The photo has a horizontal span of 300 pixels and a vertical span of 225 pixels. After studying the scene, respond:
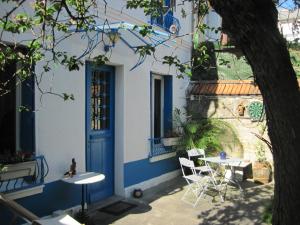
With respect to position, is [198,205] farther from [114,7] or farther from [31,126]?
[114,7]

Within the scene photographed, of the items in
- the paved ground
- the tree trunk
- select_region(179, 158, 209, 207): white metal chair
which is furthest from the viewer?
select_region(179, 158, 209, 207): white metal chair

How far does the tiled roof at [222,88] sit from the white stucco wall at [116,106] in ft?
1.42

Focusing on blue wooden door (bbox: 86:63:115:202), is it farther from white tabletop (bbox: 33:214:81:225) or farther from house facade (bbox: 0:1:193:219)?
white tabletop (bbox: 33:214:81:225)

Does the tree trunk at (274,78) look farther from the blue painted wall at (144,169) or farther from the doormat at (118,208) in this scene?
the blue painted wall at (144,169)

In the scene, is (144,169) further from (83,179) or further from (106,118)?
(83,179)

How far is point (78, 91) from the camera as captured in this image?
22.9ft

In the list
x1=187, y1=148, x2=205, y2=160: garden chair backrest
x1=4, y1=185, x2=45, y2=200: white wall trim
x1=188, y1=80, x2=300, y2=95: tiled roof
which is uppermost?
x1=188, y1=80, x2=300, y2=95: tiled roof

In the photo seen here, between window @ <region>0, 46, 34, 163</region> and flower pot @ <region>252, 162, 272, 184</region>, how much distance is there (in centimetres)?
596

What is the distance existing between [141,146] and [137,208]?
5.46ft

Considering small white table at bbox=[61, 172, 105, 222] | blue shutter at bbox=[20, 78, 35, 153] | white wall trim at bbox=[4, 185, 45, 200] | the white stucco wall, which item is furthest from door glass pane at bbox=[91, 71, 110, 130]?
white wall trim at bbox=[4, 185, 45, 200]

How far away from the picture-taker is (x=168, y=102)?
10.5 metres

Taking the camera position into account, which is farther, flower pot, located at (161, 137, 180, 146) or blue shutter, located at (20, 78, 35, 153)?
flower pot, located at (161, 137, 180, 146)

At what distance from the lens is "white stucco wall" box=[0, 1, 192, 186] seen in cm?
633

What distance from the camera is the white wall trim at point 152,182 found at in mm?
8437
